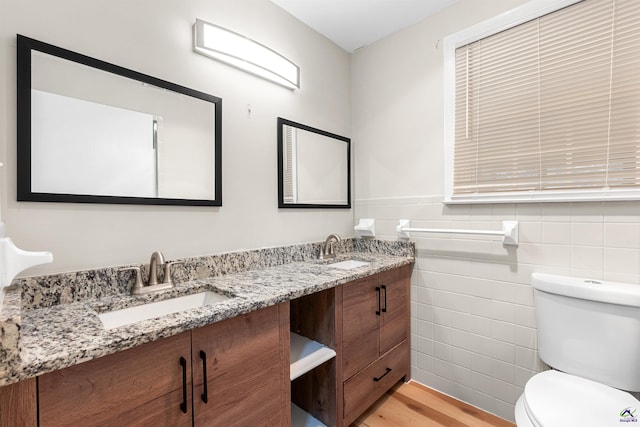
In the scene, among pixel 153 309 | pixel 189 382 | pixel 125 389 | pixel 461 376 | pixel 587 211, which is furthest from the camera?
pixel 461 376

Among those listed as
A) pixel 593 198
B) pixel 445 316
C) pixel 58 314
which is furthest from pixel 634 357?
pixel 58 314

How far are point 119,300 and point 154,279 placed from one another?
139 millimetres

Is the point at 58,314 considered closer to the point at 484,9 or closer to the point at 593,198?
the point at 593,198

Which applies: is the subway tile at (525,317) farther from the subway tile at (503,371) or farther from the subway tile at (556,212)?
the subway tile at (556,212)

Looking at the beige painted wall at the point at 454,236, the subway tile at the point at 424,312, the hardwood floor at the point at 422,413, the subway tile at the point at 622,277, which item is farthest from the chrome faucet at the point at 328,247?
the subway tile at the point at 622,277

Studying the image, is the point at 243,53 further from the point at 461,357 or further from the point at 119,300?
the point at 461,357

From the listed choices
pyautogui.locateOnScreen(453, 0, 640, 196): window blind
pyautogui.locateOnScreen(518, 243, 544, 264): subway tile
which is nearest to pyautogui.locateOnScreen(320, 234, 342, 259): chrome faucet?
pyautogui.locateOnScreen(453, 0, 640, 196): window blind

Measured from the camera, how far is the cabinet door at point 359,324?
1421 millimetres

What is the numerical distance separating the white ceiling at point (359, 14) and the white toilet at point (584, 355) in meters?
1.68

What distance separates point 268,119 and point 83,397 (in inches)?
56.0

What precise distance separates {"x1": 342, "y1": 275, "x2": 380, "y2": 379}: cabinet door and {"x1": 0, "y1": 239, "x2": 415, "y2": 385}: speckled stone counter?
90 millimetres

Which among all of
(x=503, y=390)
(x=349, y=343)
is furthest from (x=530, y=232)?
(x=349, y=343)

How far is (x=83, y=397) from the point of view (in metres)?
0.70

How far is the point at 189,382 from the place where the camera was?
2.84ft
